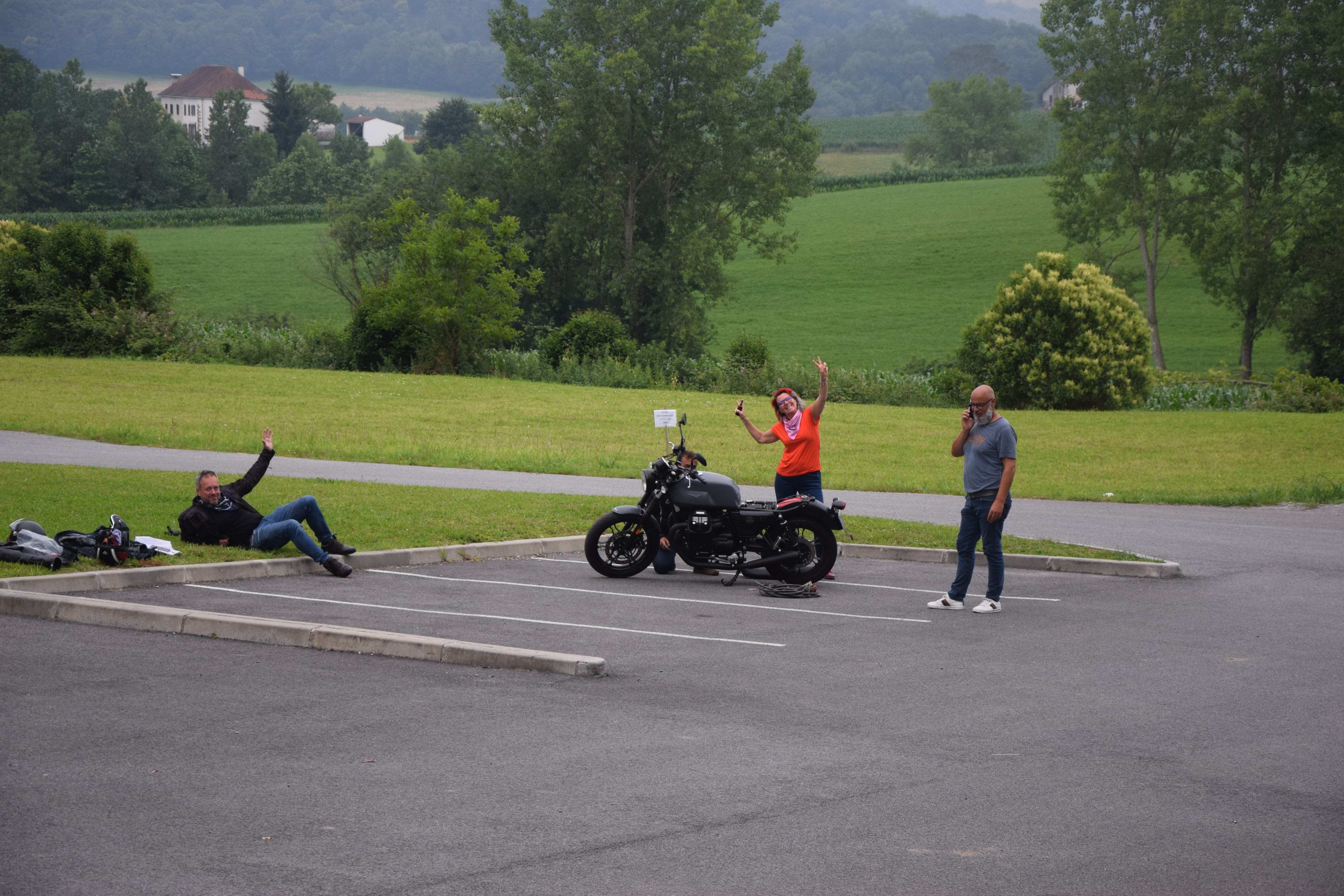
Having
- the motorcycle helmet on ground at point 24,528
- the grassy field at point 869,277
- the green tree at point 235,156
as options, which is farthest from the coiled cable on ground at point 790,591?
the green tree at point 235,156

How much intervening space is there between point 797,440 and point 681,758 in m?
6.91

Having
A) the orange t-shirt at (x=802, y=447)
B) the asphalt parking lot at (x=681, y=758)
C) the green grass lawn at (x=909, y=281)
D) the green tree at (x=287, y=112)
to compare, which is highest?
the green tree at (x=287, y=112)

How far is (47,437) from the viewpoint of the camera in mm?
24203

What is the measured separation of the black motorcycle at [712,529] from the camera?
12750mm

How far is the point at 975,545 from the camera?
12008mm

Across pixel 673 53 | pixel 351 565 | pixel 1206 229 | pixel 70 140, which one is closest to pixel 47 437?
pixel 351 565

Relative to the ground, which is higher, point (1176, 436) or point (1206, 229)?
point (1206, 229)

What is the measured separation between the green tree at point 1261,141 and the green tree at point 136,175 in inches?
3500

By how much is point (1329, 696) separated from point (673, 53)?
54.2 m

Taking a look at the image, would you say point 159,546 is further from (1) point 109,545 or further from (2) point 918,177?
(2) point 918,177

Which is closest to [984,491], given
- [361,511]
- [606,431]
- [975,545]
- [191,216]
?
[975,545]

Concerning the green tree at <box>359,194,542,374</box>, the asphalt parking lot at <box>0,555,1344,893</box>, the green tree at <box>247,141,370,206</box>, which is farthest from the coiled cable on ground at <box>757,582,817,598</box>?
the green tree at <box>247,141,370,206</box>

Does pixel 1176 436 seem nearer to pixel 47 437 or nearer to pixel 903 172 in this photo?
pixel 47 437

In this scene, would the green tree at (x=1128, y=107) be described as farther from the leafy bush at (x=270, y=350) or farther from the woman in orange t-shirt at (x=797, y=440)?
the woman in orange t-shirt at (x=797, y=440)
